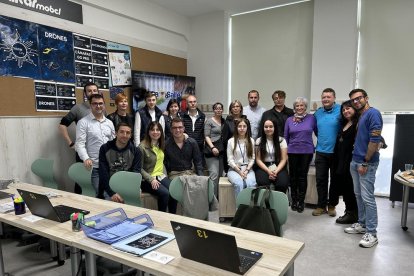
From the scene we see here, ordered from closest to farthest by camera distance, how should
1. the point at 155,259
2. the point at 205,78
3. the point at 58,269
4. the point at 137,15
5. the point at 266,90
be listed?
the point at 155,259 < the point at 58,269 < the point at 137,15 < the point at 266,90 < the point at 205,78

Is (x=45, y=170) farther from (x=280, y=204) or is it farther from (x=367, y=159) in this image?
(x=367, y=159)

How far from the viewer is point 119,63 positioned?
15.0 feet

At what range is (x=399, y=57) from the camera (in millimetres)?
4359

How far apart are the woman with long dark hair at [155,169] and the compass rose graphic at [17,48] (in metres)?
1.76

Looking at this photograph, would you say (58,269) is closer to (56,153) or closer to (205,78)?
(56,153)

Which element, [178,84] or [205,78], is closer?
[178,84]

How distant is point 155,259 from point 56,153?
3155mm

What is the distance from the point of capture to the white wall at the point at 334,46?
453 centimetres

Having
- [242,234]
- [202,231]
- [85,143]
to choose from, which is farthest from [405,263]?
[85,143]

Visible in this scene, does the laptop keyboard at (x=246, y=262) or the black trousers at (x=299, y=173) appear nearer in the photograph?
the laptop keyboard at (x=246, y=262)

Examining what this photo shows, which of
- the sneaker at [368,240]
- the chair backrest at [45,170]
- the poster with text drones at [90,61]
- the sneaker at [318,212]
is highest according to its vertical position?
the poster with text drones at [90,61]

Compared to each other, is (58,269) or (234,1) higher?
(234,1)

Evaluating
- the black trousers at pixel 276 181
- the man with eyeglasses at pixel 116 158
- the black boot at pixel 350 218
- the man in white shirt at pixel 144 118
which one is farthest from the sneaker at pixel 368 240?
the man in white shirt at pixel 144 118

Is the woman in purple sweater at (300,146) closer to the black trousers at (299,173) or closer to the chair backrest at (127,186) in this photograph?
the black trousers at (299,173)
